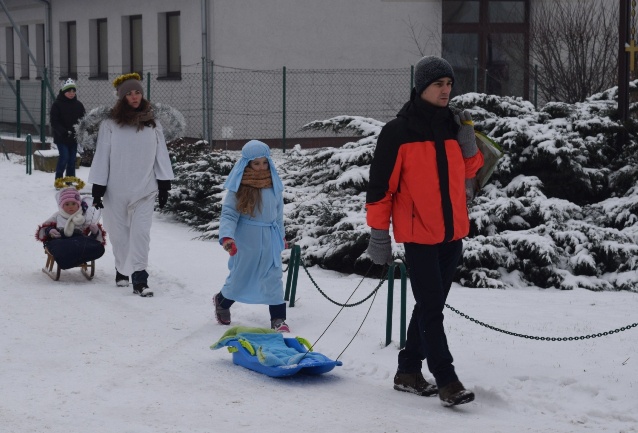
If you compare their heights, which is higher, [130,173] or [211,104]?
[211,104]

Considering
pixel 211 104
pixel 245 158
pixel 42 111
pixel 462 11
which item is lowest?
pixel 245 158

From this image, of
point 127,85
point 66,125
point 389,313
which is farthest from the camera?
point 66,125

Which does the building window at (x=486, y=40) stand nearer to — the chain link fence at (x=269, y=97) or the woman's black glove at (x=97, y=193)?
the chain link fence at (x=269, y=97)

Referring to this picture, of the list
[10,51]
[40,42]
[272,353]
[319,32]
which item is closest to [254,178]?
[272,353]

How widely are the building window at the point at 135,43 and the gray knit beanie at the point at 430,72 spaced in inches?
867

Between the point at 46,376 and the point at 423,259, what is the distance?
2533mm

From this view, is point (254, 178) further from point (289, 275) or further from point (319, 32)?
point (319, 32)

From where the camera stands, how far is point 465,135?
695cm

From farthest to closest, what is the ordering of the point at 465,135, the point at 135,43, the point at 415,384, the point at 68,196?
the point at 135,43 < the point at 68,196 < the point at 415,384 < the point at 465,135

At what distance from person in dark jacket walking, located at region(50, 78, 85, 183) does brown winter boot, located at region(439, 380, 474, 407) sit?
1291cm

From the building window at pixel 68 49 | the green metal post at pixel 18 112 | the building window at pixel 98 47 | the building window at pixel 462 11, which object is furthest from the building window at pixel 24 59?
the building window at pixel 462 11

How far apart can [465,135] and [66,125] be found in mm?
13010

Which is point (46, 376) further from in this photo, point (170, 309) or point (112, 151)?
point (112, 151)

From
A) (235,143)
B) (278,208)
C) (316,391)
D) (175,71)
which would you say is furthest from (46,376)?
(175,71)
